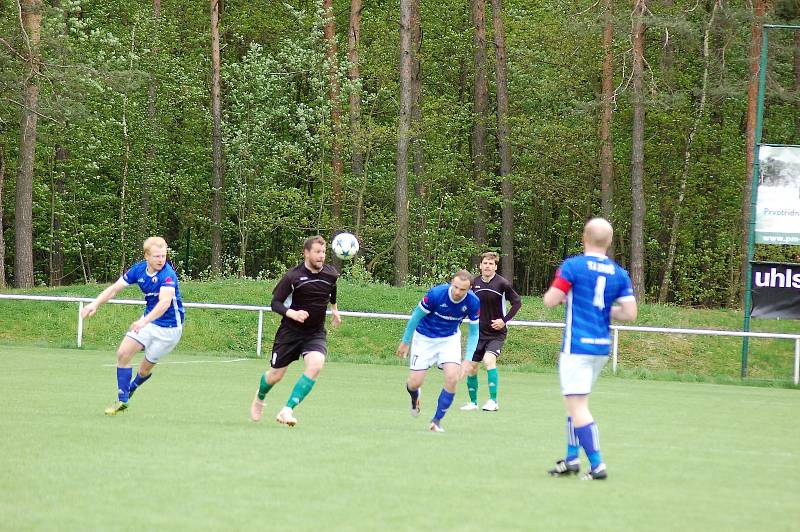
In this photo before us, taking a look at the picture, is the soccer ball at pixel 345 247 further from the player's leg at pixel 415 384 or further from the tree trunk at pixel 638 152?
the tree trunk at pixel 638 152

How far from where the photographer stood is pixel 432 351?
12.3 metres

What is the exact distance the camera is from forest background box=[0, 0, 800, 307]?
37500mm

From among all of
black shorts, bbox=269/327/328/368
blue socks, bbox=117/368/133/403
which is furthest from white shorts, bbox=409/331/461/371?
blue socks, bbox=117/368/133/403

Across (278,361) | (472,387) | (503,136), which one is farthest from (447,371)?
(503,136)

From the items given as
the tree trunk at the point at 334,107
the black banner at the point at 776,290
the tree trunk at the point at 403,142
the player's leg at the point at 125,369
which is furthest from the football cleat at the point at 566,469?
the tree trunk at the point at 334,107

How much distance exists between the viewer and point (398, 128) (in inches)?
1446

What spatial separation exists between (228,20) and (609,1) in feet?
58.1

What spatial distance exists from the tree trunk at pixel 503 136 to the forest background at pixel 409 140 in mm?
78

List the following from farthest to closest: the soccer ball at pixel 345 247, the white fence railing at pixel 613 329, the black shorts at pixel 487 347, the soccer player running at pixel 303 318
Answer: the white fence railing at pixel 613 329, the soccer ball at pixel 345 247, the black shorts at pixel 487 347, the soccer player running at pixel 303 318

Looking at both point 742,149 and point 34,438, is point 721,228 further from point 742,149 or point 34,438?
point 34,438

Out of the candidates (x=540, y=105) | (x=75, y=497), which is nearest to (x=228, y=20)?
(x=540, y=105)

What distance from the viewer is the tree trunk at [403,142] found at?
35.3m

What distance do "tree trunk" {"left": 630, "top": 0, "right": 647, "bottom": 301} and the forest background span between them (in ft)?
0.30

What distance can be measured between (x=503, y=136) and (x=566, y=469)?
108 feet
